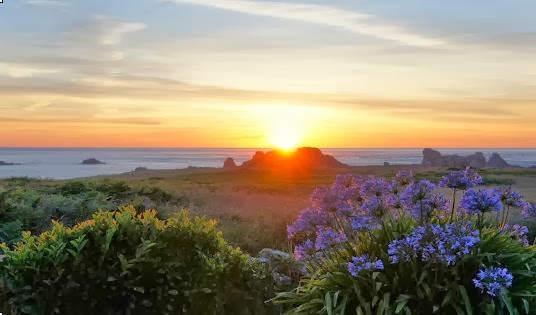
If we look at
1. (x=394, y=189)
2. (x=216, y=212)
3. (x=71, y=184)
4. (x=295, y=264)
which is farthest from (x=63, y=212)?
(x=394, y=189)

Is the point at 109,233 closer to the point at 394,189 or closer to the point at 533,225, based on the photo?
the point at 394,189

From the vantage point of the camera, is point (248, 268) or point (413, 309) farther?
point (248, 268)

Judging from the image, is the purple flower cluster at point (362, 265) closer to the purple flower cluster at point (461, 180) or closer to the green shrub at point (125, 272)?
the purple flower cluster at point (461, 180)

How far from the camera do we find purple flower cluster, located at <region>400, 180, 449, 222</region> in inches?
188

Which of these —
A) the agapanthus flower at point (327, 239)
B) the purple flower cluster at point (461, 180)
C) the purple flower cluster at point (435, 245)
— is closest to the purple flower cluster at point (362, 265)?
the purple flower cluster at point (435, 245)

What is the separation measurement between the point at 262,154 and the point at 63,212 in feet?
102

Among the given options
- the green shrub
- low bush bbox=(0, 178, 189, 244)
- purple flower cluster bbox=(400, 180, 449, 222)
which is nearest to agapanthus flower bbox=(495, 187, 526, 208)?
purple flower cluster bbox=(400, 180, 449, 222)

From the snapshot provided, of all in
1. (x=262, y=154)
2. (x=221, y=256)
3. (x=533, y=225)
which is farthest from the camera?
(x=262, y=154)

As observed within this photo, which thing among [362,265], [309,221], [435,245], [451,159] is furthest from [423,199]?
[451,159]

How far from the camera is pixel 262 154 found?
42.4m

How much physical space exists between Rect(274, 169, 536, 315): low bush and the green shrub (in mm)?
806

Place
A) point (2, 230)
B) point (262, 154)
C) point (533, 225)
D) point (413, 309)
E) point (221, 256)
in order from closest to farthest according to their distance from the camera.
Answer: point (413, 309), point (221, 256), point (2, 230), point (533, 225), point (262, 154)

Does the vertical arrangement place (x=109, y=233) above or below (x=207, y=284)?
above

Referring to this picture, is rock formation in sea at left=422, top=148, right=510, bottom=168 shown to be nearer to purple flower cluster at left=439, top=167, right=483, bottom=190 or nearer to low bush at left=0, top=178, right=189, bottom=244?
low bush at left=0, top=178, right=189, bottom=244
